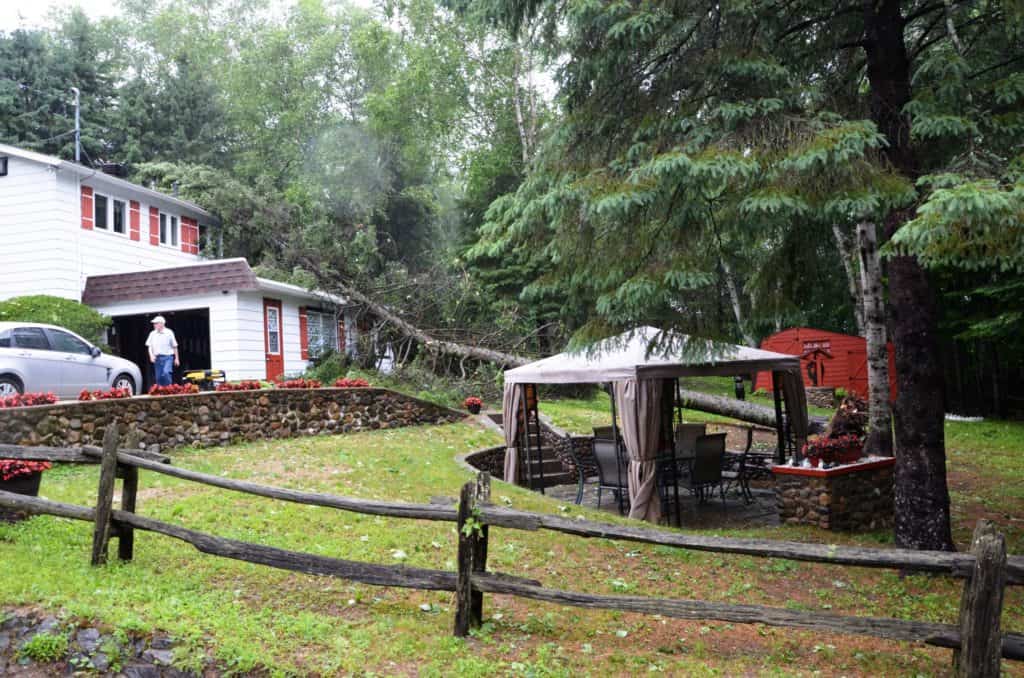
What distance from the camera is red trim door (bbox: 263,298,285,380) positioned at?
1986 cm

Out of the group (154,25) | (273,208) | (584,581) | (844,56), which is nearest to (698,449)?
(584,581)

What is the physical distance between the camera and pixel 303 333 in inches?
861

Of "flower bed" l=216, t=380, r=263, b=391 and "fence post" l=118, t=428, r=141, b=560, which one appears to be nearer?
"fence post" l=118, t=428, r=141, b=560

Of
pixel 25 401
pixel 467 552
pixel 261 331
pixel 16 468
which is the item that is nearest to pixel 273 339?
pixel 261 331

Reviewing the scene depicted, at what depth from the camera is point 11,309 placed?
16562 millimetres

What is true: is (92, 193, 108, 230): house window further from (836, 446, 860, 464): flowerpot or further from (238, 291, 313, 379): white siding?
(836, 446, 860, 464): flowerpot

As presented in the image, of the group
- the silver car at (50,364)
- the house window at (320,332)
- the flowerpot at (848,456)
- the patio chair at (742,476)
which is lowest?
the patio chair at (742,476)

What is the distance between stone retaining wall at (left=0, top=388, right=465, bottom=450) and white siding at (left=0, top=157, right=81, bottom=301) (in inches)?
337

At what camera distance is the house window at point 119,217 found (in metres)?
20.7

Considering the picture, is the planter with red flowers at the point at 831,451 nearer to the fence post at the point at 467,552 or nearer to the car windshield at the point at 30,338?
the fence post at the point at 467,552

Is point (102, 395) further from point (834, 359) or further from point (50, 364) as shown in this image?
point (834, 359)

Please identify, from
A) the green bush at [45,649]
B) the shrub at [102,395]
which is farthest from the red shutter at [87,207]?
the green bush at [45,649]

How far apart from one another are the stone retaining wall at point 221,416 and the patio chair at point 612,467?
602 centimetres

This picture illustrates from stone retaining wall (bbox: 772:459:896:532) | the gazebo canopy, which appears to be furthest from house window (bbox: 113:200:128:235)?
stone retaining wall (bbox: 772:459:896:532)
